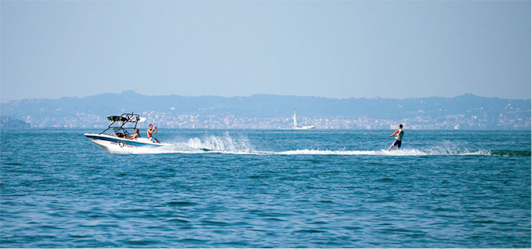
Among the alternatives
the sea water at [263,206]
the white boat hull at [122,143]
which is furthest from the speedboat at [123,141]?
the sea water at [263,206]

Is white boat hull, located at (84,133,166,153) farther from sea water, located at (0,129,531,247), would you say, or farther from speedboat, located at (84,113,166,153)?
sea water, located at (0,129,531,247)

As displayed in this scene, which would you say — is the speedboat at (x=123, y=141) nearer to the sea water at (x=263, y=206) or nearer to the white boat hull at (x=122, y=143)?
the white boat hull at (x=122, y=143)

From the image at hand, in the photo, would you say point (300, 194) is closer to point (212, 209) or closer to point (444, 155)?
point (212, 209)

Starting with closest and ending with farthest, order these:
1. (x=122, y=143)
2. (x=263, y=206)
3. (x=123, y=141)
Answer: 1. (x=263, y=206)
2. (x=123, y=141)
3. (x=122, y=143)

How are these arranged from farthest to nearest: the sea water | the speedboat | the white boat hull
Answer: the white boat hull, the speedboat, the sea water

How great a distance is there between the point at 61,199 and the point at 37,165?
19.1 metres

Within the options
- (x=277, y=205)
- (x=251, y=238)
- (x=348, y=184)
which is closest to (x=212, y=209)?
(x=277, y=205)

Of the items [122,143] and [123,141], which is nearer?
[123,141]

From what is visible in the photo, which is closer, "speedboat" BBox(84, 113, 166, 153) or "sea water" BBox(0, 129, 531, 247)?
"sea water" BBox(0, 129, 531, 247)

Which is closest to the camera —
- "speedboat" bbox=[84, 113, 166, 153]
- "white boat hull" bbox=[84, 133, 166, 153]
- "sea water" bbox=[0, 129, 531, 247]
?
"sea water" bbox=[0, 129, 531, 247]

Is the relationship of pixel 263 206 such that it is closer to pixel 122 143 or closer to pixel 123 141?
pixel 123 141

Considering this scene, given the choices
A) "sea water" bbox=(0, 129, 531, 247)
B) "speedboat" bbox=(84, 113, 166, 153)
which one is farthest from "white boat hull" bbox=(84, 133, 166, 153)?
"sea water" bbox=(0, 129, 531, 247)

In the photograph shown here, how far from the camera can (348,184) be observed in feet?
91.0

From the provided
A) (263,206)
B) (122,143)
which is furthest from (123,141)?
(263,206)
